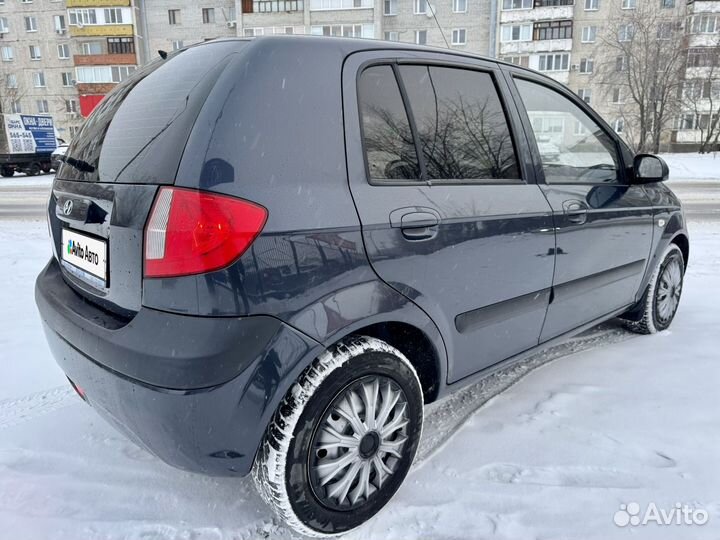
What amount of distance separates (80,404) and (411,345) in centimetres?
195

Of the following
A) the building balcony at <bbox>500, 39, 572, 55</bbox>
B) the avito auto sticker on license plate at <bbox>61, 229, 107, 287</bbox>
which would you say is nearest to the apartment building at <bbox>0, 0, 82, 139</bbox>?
the building balcony at <bbox>500, 39, 572, 55</bbox>

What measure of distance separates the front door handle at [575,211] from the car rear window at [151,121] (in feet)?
5.88

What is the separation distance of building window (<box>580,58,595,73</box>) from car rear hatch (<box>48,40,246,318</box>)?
44.8 metres

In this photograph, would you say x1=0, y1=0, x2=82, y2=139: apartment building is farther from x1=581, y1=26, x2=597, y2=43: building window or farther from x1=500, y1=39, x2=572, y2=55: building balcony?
x1=581, y1=26, x2=597, y2=43: building window

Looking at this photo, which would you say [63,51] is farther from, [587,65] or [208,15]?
[587,65]

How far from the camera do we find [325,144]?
69.1 inches

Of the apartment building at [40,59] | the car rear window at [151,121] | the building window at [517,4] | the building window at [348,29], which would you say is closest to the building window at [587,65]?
the building window at [517,4]

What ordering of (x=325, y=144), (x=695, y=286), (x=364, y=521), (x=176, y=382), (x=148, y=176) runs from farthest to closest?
(x=695, y=286) → (x=364, y=521) → (x=325, y=144) → (x=148, y=176) → (x=176, y=382)

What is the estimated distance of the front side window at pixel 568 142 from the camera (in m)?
2.66

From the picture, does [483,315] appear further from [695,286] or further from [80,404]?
[695,286]

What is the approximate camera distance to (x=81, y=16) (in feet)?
134

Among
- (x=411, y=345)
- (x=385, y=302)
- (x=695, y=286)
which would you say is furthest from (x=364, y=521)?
(x=695, y=286)

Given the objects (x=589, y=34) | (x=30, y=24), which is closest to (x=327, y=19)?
(x=589, y=34)

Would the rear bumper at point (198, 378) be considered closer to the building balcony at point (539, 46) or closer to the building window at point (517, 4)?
the building balcony at point (539, 46)
